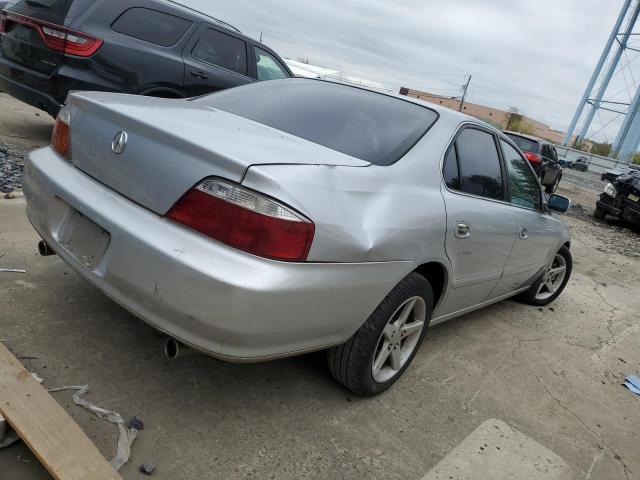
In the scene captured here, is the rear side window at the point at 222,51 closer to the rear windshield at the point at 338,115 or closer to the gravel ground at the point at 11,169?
the gravel ground at the point at 11,169

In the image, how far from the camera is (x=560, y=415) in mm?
3010

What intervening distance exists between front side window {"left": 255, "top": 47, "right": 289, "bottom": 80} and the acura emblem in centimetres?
501

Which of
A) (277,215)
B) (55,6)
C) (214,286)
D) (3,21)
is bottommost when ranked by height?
(214,286)

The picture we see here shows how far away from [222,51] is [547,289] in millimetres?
4629

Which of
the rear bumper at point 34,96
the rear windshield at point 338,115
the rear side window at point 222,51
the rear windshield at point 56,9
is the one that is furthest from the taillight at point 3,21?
the rear windshield at point 338,115

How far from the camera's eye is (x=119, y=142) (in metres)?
2.16

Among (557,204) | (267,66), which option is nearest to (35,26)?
(267,66)

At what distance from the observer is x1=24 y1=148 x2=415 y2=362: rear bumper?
1.80 m

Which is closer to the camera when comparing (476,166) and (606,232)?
(476,166)

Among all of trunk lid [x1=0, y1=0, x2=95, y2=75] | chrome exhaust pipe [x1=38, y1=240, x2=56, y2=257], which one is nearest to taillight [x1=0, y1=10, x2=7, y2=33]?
trunk lid [x1=0, y1=0, x2=95, y2=75]

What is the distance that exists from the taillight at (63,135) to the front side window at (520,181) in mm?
2677

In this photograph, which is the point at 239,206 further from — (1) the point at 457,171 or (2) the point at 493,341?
(2) the point at 493,341

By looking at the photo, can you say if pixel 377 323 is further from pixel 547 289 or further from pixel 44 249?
pixel 547 289

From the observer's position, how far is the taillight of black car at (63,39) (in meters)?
4.88
